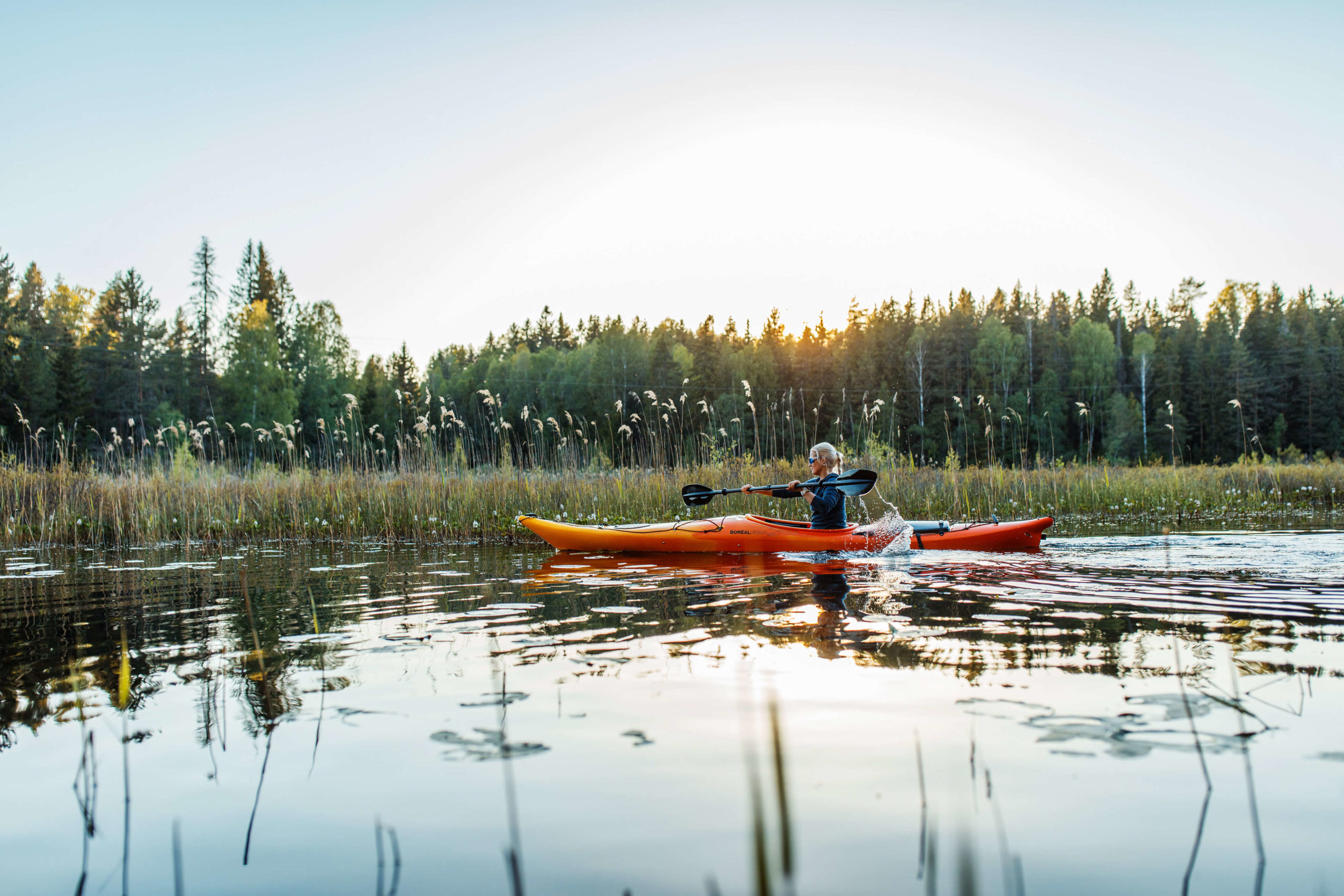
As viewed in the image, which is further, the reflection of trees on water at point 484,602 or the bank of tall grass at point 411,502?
the bank of tall grass at point 411,502

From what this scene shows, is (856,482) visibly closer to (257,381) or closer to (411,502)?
(411,502)

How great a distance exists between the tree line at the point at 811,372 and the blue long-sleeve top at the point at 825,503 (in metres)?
26.4

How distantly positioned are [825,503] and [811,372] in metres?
52.7

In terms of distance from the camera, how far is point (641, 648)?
3777 mm

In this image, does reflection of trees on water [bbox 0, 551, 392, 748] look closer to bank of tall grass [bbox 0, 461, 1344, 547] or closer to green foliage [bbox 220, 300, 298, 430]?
bank of tall grass [bbox 0, 461, 1344, 547]

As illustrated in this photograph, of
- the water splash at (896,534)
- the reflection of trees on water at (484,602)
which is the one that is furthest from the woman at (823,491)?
the reflection of trees on water at (484,602)

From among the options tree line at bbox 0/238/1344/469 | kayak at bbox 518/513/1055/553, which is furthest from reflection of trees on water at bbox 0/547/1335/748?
tree line at bbox 0/238/1344/469

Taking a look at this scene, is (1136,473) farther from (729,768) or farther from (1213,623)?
A: (729,768)

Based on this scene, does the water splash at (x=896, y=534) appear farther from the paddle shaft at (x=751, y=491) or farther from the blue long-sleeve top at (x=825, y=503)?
the paddle shaft at (x=751, y=491)

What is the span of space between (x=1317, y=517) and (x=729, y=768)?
12507 millimetres

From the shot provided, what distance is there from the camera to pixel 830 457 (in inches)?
341

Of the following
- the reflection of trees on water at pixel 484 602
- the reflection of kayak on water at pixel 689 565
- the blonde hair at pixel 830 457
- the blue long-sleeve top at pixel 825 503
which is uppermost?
the blonde hair at pixel 830 457

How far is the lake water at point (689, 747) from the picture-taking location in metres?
1.79

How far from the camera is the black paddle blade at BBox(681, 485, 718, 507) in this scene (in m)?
9.22
